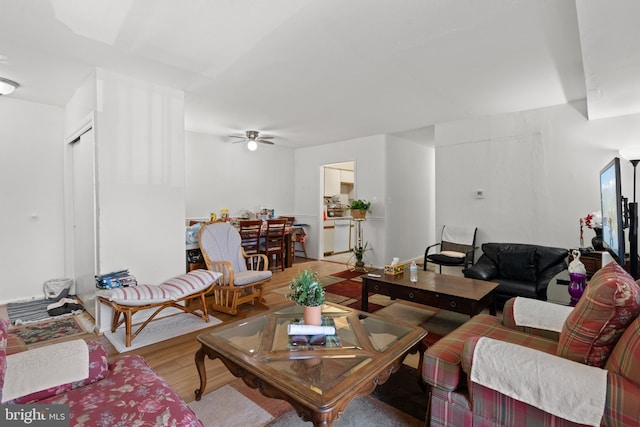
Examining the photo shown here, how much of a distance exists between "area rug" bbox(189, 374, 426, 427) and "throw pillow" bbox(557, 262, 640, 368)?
886 millimetres

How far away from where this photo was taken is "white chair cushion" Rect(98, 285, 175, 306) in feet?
8.52

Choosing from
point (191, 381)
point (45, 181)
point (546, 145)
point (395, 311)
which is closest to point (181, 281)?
point (191, 381)

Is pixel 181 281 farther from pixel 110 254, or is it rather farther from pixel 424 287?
pixel 424 287

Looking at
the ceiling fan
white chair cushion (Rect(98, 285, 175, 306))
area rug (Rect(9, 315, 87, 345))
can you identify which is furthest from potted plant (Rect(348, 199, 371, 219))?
area rug (Rect(9, 315, 87, 345))

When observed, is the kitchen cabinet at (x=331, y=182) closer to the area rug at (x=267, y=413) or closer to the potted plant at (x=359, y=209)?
the potted plant at (x=359, y=209)

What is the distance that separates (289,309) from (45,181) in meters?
3.82

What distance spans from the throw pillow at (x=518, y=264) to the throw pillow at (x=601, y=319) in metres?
2.48

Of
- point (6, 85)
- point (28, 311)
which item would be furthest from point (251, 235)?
point (6, 85)

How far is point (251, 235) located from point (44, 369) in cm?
369

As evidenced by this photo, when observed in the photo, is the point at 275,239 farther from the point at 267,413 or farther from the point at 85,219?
the point at 267,413

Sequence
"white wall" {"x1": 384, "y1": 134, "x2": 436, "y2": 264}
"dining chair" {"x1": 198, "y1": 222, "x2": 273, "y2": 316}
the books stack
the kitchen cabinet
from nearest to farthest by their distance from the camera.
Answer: the books stack, "dining chair" {"x1": 198, "y1": 222, "x2": 273, "y2": 316}, "white wall" {"x1": 384, "y1": 134, "x2": 436, "y2": 264}, the kitchen cabinet

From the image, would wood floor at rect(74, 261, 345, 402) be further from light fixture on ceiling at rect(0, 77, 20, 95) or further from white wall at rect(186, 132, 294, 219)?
white wall at rect(186, 132, 294, 219)

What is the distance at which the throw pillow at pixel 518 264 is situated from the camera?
3.54 m

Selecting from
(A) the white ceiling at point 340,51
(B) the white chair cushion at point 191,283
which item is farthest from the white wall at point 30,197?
(B) the white chair cushion at point 191,283
